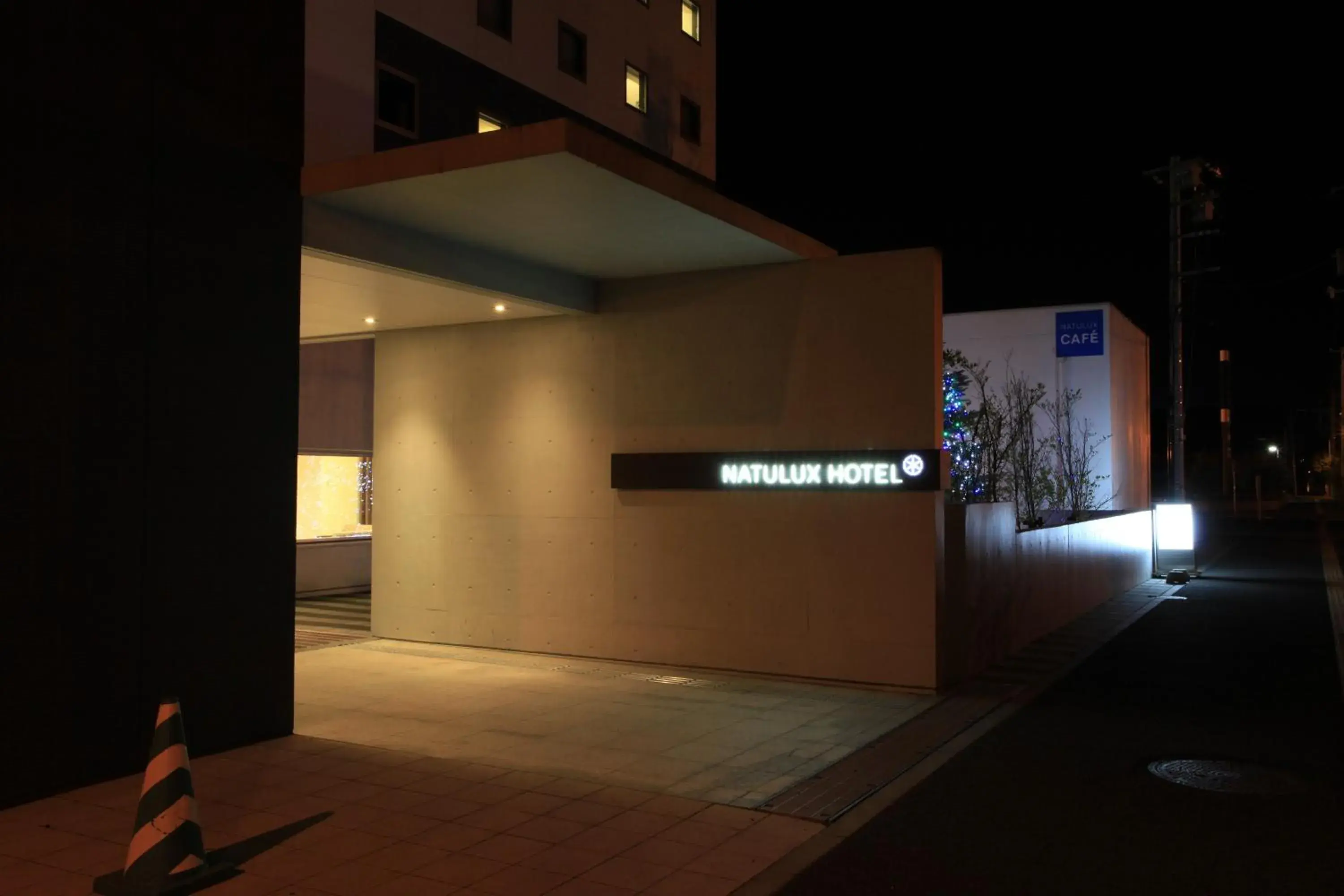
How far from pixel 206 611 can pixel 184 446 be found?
1089 millimetres

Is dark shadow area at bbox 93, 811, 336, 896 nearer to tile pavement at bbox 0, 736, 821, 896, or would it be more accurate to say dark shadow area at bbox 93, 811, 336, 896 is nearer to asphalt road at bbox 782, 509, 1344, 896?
tile pavement at bbox 0, 736, 821, 896

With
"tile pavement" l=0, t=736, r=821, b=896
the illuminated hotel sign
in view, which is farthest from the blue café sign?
"tile pavement" l=0, t=736, r=821, b=896

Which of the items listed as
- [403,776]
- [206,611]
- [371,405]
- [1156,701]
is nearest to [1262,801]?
[1156,701]

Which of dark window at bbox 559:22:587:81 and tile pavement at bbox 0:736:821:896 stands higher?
dark window at bbox 559:22:587:81

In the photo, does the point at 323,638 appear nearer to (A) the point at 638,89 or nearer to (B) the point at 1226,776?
(B) the point at 1226,776

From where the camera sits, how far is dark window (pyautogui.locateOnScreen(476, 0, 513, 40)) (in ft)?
47.5

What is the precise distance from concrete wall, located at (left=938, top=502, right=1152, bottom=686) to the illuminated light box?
4.96 meters

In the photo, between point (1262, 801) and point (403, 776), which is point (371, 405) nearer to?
point (403, 776)

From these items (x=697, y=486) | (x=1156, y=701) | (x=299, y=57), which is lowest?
(x=1156, y=701)

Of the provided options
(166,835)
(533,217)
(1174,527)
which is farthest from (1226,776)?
(1174,527)

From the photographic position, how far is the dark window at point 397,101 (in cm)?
1256

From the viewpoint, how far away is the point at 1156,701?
925cm

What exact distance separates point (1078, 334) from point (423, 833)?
26.6 metres

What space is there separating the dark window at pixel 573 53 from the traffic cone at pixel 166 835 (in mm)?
13347
